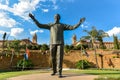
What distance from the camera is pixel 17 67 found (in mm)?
29344

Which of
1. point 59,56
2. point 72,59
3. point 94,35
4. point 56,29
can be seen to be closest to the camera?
point 59,56

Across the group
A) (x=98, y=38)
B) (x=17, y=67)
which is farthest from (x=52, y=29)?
(x=98, y=38)

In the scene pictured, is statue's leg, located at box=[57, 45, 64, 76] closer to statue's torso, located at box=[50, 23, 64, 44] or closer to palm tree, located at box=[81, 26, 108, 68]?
statue's torso, located at box=[50, 23, 64, 44]

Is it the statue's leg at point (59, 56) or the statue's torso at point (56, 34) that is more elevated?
the statue's torso at point (56, 34)

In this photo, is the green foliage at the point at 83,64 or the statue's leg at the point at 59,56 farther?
the green foliage at the point at 83,64

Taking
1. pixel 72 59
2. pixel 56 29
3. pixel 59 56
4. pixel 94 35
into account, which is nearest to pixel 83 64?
pixel 72 59

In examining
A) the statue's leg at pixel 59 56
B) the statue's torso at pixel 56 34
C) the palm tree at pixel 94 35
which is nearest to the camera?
the statue's leg at pixel 59 56

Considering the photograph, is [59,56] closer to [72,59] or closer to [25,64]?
[25,64]

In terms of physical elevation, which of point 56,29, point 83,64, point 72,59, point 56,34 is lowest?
point 83,64

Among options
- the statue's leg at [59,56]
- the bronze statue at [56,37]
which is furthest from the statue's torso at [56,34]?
the statue's leg at [59,56]

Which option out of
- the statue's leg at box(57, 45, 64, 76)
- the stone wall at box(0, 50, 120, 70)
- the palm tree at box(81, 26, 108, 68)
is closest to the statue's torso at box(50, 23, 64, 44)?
the statue's leg at box(57, 45, 64, 76)

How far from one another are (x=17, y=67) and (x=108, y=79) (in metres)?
22.8

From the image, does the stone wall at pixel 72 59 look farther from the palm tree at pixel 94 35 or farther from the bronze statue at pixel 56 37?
the bronze statue at pixel 56 37

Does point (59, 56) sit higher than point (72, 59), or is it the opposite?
point (72, 59)
